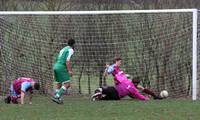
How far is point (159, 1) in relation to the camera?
17.4 meters

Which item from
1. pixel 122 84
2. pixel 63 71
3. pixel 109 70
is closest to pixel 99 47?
pixel 109 70

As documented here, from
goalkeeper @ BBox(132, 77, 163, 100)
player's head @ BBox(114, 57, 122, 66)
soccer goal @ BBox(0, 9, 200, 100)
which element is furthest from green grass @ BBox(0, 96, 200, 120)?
soccer goal @ BBox(0, 9, 200, 100)

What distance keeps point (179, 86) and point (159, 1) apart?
2.84 m

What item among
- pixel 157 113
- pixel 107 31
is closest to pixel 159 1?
pixel 107 31

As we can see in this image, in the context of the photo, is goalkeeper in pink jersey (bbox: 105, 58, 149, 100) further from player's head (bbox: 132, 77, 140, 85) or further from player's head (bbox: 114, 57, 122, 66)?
player's head (bbox: 132, 77, 140, 85)

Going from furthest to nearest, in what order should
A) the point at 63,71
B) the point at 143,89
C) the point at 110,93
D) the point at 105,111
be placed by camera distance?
1. the point at 143,89
2. the point at 110,93
3. the point at 63,71
4. the point at 105,111

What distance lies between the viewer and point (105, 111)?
12.1 metres

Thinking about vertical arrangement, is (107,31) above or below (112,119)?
above

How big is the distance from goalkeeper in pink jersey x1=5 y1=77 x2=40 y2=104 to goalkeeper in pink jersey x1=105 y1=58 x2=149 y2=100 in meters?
2.26

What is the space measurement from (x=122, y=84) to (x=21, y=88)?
8.82 ft

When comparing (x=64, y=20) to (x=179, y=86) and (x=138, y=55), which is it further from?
(x=179, y=86)

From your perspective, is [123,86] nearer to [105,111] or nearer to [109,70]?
[109,70]

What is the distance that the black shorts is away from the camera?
1494cm

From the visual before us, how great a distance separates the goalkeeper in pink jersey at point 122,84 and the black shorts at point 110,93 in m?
0.10
